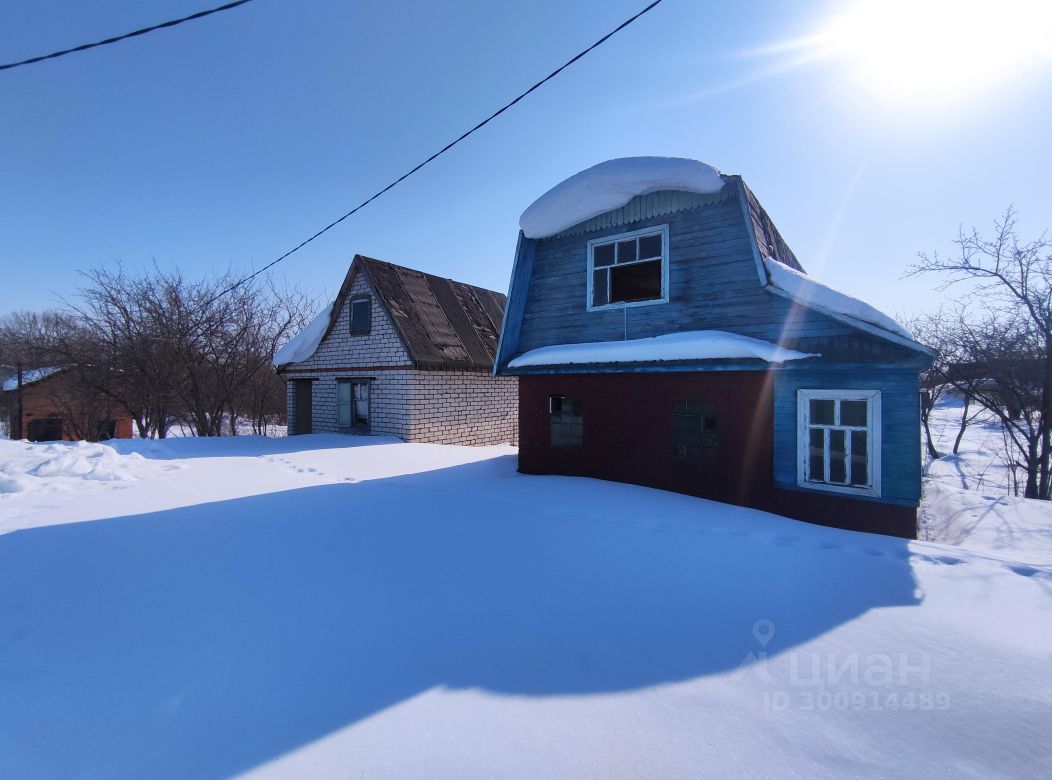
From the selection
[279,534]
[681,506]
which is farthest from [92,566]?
[681,506]

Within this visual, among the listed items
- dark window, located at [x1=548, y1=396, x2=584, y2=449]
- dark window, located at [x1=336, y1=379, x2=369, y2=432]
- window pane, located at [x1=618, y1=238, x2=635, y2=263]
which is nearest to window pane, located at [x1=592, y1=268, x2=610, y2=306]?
window pane, located at [x1=618, y1=238, x2=635, y2=263]

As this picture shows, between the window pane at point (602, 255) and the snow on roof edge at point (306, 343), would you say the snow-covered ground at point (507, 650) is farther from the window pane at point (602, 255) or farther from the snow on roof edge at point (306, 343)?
the snow on roof edge at point (306, 343)

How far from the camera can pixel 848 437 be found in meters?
6.09

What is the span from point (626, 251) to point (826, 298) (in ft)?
11.3

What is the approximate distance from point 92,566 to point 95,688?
6.81ft

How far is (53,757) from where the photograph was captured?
1.82 meters

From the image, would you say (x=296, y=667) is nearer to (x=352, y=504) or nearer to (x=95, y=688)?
(x=95, y=688)

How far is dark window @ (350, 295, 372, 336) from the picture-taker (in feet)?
46.0

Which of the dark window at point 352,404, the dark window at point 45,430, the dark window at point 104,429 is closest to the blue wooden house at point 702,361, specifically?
the dark window at point 352,404

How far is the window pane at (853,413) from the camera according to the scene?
6.01 meters

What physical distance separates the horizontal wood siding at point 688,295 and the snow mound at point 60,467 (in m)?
7.46

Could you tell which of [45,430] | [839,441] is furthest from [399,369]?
[45,430]

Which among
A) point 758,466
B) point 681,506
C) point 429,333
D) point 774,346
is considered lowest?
point 681,506

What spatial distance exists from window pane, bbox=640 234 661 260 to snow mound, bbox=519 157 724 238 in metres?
0.78
